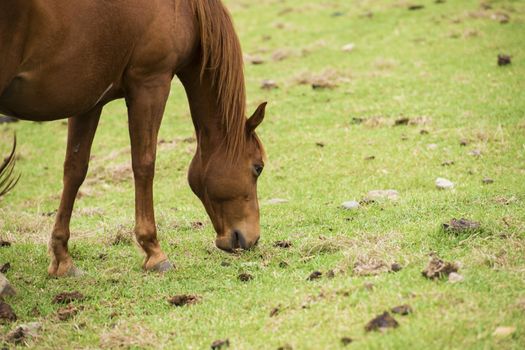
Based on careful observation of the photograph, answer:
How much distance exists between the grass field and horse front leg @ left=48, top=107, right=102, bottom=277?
0.19 meters

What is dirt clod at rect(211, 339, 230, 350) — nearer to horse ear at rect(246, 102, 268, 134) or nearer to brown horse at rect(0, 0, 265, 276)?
brown horse at rect(0, 0, 265, 276)

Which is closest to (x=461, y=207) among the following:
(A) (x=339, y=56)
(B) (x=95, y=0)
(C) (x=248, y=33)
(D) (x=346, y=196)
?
(D) (x=346, y=196)

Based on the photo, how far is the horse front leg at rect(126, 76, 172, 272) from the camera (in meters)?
5.81

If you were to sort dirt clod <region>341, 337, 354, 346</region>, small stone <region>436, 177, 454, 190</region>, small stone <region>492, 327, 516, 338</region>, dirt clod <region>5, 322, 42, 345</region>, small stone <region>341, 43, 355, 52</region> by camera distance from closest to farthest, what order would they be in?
small stone <region>492, 327, 516, 338</region>
dirt clod <region>341, 337, 354, 346</region>
dirt clod <region>5, 322, 42, 345</region>
small stone <region>436, 177, 454, 190</region>
small stone <region>341, 43, 355, 52</region>

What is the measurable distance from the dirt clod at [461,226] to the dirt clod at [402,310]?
1.62 m

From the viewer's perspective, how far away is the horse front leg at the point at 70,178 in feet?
20.2

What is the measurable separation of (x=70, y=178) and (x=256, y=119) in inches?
66.1

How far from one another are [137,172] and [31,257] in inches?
56.9

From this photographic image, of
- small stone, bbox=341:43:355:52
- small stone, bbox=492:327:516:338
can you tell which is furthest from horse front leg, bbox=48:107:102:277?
small stone, bbox=341:43:355:52

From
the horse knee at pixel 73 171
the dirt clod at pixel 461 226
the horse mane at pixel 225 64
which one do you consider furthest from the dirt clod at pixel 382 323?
the horse knee at pixel 73 171

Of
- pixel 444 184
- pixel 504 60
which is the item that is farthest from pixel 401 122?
pixel 504 60

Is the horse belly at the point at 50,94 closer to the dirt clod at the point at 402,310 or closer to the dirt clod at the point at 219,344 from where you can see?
the dirt clod at the point at 219,344

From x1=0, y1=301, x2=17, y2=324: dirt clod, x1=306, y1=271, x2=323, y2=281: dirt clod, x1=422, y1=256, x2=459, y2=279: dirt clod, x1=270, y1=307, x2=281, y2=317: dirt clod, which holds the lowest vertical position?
x1=306, y1=271, x2=323, y2=281: dirt clod

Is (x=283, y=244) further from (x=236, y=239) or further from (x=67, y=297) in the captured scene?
(x=67, y=297)
